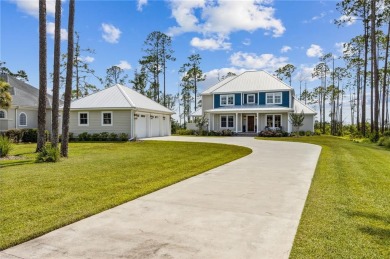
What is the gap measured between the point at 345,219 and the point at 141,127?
74.4ft

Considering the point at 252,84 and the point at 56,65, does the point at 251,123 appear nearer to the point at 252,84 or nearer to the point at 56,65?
the point at 252,84

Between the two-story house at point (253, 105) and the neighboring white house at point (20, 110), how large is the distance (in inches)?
721

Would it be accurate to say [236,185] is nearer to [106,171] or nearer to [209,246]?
[209,246]

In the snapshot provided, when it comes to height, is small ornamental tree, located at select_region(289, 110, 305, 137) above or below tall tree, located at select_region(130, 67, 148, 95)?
below

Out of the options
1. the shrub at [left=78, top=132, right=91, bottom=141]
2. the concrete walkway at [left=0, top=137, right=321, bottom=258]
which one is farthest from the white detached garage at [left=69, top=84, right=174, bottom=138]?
the concrete walkway at [left=0, top=137, right=321, bottom=258]

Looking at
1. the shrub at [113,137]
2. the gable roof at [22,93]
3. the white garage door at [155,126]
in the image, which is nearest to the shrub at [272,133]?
the white garage door at [155,126]

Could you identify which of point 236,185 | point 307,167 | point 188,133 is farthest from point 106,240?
point 188,133

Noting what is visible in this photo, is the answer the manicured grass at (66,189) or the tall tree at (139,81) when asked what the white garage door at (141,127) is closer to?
the manicured grass at (66,189)

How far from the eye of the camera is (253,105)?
32.9 m

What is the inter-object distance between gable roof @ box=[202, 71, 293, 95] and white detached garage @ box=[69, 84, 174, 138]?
36.7ft

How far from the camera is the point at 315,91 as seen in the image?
5219 cm

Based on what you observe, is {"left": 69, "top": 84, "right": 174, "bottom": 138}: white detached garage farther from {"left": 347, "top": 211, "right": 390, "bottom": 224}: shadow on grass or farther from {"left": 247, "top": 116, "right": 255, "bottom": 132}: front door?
{"left": 347, "top": 211, "right": 390, "bottom": 224}: shadow on grass

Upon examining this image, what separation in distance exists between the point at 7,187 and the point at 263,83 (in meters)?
31.0

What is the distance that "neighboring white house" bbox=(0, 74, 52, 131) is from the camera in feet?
80.3
